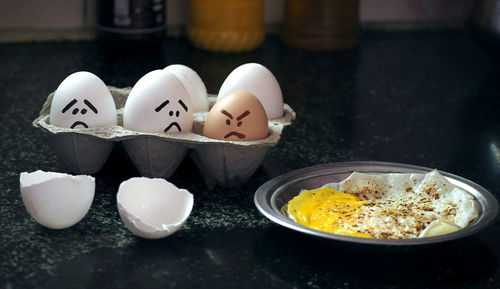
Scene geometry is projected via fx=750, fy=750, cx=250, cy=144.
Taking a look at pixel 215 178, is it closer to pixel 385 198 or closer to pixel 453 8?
pixel 385 198

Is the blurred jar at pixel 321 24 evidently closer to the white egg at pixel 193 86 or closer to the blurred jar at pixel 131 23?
the blurred jar at pixel 131 23

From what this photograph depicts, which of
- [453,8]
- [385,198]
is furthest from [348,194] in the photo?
[453,8]

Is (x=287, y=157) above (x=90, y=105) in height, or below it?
below

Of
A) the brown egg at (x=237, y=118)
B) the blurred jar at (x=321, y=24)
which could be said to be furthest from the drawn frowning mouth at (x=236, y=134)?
the blurred jar at (x=321, y=24)

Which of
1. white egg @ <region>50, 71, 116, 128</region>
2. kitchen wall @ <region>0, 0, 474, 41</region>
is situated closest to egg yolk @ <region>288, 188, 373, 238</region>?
white egg @ <region>50, 71, 116, 128</region>

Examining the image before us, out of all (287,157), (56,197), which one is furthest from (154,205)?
(287,157)

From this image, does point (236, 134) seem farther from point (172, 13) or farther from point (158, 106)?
point (172, 13)
